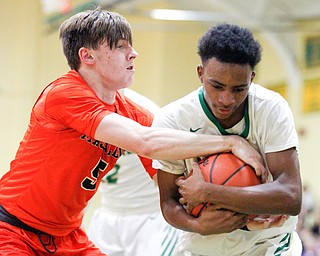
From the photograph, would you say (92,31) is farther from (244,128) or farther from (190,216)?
(190,216)

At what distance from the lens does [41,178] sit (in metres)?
4.01

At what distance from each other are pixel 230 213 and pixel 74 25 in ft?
4.56

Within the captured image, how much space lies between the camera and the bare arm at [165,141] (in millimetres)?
3760

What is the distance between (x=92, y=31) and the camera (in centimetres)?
408

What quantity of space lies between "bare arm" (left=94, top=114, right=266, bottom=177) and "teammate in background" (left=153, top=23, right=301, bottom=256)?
0.11m

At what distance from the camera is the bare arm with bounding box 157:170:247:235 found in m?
3.68

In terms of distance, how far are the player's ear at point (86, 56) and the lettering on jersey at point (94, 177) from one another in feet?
1.84

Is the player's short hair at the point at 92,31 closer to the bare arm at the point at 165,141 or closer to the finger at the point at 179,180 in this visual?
the bare arm at the point at 165,141

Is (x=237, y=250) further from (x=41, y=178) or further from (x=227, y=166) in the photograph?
(x=41, y=178)

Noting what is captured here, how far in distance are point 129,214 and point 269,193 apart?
9.21 ft

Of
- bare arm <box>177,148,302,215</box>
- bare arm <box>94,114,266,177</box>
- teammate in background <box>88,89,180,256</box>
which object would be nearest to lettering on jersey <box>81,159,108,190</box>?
bare arm <box>94,114,266,177</box>

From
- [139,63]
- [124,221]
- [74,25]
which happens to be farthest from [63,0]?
[74,25]

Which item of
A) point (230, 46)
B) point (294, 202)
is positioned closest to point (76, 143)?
point (230, 46)

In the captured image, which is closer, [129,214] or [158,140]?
[158,140]
